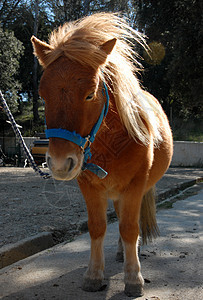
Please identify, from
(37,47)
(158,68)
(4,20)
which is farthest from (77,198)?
(4,20)

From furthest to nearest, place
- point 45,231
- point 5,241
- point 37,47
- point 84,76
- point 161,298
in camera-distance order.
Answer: point 45,231 < point 5,241 < point 161,298 < point 37,47 < point 84,76

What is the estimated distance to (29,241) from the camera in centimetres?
397

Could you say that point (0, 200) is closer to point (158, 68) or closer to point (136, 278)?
point (136, 278)

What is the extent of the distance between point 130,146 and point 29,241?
2028 mm

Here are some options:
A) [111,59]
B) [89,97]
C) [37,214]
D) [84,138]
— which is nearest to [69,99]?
[89,97]

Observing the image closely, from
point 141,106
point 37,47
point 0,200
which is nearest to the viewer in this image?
point 37,47

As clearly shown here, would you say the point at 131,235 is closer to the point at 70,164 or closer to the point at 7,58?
the point at 70,164

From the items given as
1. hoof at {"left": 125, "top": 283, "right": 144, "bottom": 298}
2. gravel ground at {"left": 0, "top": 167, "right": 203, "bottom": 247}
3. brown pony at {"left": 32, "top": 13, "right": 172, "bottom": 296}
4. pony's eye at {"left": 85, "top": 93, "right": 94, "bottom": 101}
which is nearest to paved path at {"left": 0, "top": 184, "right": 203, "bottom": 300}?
hoof at {"left": 125, "top": 283, "right": 144, "bottom": 298}

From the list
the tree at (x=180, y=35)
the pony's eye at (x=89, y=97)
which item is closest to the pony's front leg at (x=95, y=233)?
the pony's eye at (x=89, y=97)

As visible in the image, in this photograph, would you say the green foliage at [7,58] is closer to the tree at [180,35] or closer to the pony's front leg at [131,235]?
the tree at [180,35]

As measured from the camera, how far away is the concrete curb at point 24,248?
11.7ft

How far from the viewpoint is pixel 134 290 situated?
277 cm

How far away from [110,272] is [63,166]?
5.79ft

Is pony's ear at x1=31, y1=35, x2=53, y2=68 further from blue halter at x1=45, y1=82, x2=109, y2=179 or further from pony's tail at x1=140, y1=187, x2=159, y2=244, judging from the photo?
pony's tail at x1=140, y1=187, x2=159, y2=244
